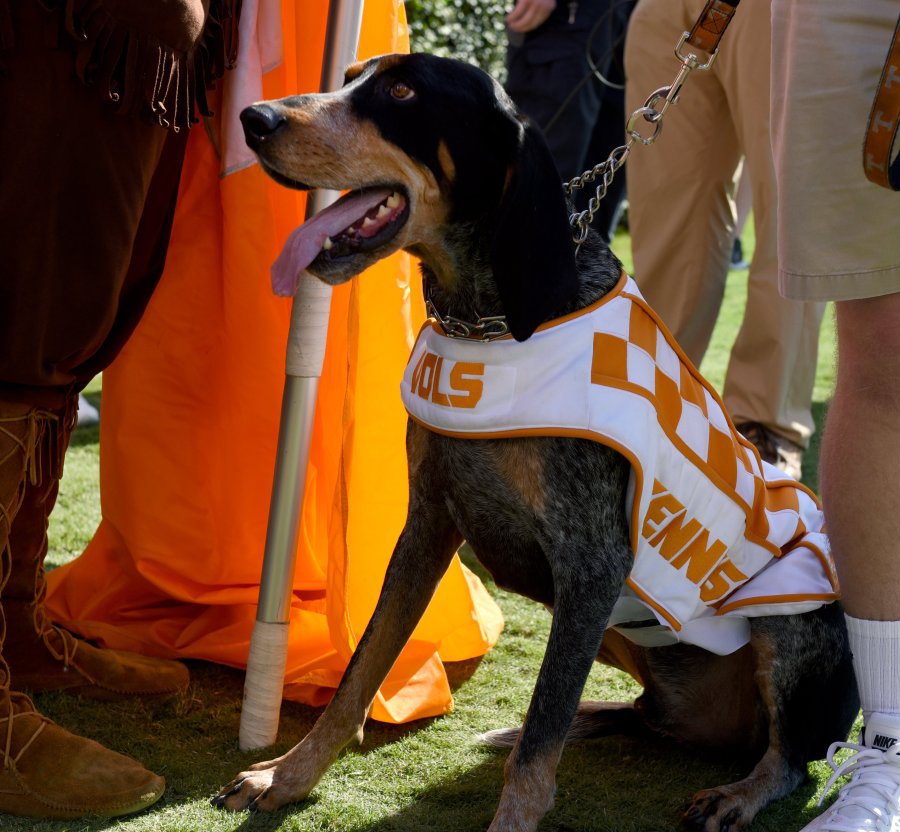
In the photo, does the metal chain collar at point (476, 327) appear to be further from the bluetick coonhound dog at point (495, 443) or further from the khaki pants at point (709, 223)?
the khaki pants at point (709, 223)

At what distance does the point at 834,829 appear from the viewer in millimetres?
2188

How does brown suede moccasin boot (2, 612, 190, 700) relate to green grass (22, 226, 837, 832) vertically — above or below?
above

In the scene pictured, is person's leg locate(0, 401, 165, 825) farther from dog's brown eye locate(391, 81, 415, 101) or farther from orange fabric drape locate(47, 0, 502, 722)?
dog's brown eye locate(391, 81, 415, 101)

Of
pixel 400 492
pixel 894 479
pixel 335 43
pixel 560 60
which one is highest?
pixel 560 60

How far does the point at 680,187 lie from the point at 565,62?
4.92 feet

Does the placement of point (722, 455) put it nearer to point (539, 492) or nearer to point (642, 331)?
point (642, 331)

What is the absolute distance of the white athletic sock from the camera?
7.59ft

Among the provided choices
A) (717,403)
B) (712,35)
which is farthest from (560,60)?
(717,403)

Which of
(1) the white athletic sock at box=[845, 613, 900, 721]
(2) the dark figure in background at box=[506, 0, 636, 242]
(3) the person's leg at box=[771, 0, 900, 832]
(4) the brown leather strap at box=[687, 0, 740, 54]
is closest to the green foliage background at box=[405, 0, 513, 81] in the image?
(2) the dark figure in background at box=[506, 0, 636, 242]

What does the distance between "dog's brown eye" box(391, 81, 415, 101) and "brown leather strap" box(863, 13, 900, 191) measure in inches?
33.5

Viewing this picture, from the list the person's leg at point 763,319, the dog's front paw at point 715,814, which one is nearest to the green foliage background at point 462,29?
the person's leg at point 763,319

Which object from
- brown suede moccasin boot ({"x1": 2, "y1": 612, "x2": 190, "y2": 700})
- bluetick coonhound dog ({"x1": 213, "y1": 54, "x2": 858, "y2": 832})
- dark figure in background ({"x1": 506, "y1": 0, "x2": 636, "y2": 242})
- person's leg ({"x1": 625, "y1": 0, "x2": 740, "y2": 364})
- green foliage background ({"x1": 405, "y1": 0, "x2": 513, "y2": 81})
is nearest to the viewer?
bluetick coonhound dog ({"x1": 213, "y1": 54, "x2": 858, "y2": 832})

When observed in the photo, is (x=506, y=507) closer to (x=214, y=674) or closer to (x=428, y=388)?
(x=428, y=388)

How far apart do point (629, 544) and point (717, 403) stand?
1.43 ft
